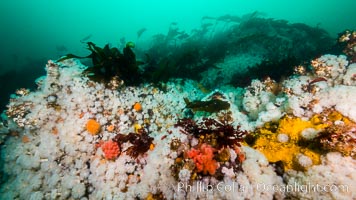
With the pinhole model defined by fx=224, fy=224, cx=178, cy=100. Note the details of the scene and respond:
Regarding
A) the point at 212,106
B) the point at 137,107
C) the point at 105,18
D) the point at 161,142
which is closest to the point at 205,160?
the point at 161,142

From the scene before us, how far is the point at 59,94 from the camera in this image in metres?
5.11

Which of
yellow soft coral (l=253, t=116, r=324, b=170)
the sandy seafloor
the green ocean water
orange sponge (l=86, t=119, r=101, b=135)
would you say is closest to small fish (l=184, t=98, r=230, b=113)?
the sandy seafloor

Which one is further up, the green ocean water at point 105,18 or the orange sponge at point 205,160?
the green ocean water at point 105,18

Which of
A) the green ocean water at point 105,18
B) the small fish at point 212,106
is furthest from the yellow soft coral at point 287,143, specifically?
the green ocean water at point 105,18

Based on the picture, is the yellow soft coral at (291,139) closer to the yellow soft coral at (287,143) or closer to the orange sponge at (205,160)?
the yellow soft coral at (287,143)

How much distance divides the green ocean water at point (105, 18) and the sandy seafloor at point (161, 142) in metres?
28.7

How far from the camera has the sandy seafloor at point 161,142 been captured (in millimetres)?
3076

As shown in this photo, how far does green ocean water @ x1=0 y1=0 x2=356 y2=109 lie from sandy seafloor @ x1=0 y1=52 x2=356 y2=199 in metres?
28.7

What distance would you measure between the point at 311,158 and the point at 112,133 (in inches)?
141

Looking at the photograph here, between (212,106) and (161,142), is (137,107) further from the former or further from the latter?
(212,106)

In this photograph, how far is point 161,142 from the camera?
3.77 metres

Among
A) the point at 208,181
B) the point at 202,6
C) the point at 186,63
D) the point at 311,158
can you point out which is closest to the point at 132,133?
the point at 208,181

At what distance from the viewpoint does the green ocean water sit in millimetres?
48656

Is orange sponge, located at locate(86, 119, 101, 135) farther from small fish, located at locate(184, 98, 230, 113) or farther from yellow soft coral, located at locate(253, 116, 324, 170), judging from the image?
yellow soft coral, located at locate(253, 116, 324, 170)
